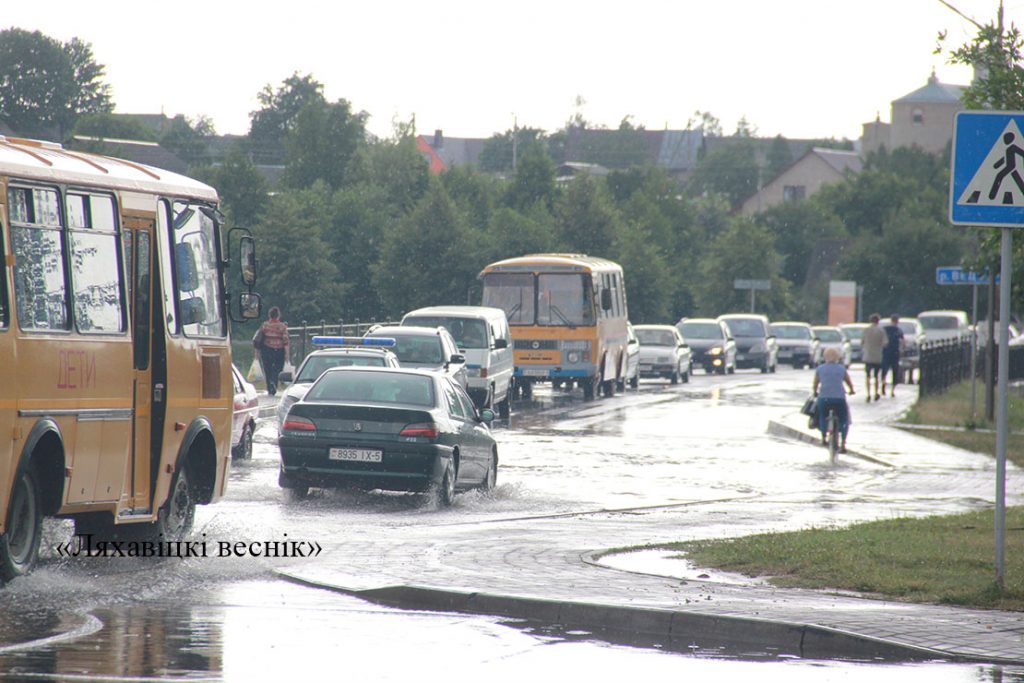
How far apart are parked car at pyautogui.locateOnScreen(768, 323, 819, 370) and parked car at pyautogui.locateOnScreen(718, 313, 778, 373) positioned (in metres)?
5.33

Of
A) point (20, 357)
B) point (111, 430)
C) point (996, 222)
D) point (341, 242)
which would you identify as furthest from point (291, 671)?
point (341, 242)

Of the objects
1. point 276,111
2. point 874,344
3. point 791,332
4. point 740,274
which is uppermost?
point 276,111

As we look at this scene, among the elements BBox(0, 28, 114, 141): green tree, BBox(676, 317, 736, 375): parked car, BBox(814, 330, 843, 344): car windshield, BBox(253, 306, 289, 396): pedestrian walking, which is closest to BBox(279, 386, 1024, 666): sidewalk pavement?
BBox(253, 306, 289, 396): pedestrian walking

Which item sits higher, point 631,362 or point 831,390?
point 831,390

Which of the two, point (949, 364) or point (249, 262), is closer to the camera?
point (249, 262)

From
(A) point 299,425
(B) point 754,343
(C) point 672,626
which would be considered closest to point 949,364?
(B) point 754,343

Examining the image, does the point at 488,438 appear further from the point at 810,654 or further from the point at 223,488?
the point at 810,654

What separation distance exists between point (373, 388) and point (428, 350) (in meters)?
10.6

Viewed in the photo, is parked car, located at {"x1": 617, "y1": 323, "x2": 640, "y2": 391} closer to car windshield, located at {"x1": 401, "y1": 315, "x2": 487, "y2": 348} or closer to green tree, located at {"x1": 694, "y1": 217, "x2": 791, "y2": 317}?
car windshield, located at {"x1": 401, "y1": 315, "x2": 487, "y2": 348}

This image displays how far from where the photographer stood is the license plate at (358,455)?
56.4 feet

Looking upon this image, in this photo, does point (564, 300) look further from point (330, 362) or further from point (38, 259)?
point (38, 259)

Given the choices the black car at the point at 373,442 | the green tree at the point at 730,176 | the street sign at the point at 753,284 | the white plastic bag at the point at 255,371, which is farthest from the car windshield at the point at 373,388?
the green tree at the point at 730,176

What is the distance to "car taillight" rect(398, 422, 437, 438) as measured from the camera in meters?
17.2

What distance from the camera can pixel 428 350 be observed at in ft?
93.8
